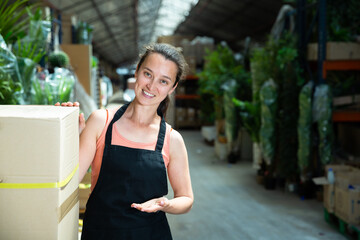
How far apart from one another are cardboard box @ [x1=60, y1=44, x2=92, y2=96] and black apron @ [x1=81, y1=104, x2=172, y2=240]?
3.67m

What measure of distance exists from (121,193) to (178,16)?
16958 mm

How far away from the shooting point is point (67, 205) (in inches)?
39.6

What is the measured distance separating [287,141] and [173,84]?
3.54 m

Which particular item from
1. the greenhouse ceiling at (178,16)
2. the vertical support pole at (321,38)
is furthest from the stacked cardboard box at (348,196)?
the greenhouse ceiling at (178,16)

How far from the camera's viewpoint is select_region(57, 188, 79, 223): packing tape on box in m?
0.93

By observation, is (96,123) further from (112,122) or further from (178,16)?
(178,16)

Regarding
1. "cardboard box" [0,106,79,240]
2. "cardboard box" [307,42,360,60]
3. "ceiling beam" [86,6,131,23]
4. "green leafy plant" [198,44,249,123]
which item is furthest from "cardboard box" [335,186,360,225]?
"ceiling beam" [86,6,131,23]

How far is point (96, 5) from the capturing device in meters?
12.1

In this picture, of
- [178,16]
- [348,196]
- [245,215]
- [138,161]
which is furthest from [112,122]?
[178,16]

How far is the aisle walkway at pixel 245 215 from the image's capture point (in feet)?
11.1

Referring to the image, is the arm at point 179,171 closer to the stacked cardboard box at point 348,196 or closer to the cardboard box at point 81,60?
the stacked cardboard box at point 348,196

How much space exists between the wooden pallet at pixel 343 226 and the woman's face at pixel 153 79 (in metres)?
2.41

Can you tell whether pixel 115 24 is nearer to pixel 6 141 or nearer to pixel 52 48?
pixel 52 48

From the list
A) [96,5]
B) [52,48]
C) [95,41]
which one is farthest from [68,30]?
[95,41]
